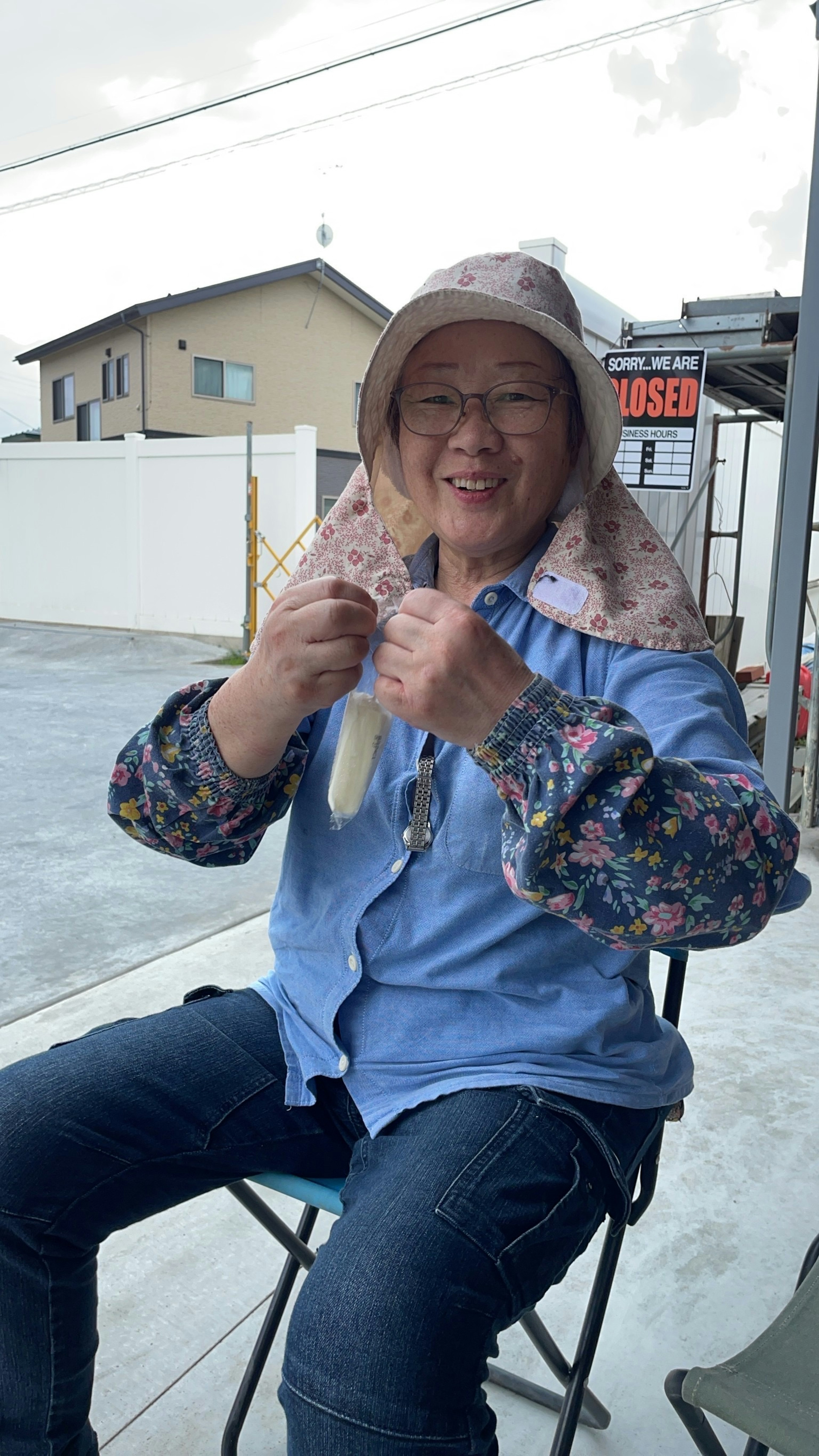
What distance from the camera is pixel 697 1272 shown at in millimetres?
1915

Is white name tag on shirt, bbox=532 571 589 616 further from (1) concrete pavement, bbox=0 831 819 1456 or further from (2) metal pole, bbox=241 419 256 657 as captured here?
(2) metal pole, bbox=241 419 256 657

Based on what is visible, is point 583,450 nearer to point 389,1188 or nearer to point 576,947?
point 576,947

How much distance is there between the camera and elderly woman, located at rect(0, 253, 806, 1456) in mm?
924

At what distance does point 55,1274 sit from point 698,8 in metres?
9.84

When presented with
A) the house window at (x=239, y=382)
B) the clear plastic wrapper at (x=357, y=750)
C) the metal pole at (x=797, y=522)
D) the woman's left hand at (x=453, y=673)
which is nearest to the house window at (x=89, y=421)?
the house window at (x=239, y=382)

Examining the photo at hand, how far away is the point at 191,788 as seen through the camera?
4.12 feet

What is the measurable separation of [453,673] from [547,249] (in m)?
6.53

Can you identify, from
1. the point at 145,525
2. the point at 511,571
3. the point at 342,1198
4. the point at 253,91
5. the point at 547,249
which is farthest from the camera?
the point at 145,525

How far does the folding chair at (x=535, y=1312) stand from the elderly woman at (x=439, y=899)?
0.20 feet

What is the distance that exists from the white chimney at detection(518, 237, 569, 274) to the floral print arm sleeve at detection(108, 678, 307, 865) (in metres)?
6.05

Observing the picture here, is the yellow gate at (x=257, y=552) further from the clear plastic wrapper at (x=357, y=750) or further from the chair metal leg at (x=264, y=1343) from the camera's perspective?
the clear plastic wrapper at (x=357, y=750)

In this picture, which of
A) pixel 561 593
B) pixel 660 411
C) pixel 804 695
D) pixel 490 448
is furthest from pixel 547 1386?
pixel 804 695

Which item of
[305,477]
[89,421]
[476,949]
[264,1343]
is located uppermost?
[89,421]

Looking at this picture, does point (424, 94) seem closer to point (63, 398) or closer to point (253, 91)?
point (253, 91)
